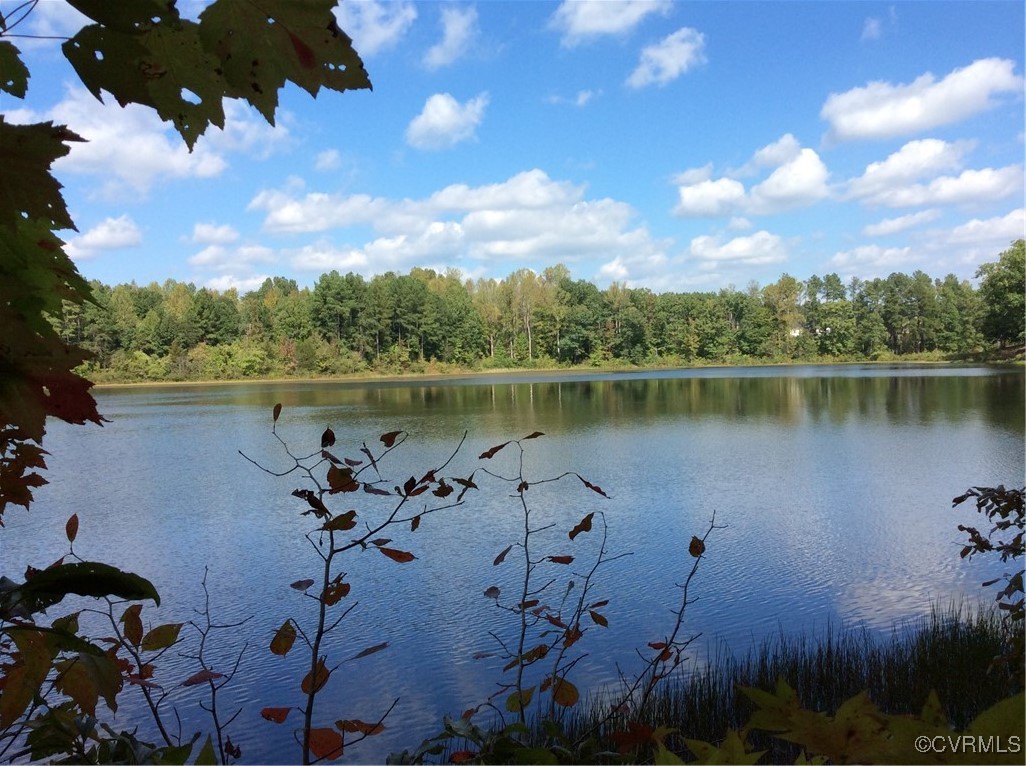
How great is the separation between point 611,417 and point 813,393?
44.6ft

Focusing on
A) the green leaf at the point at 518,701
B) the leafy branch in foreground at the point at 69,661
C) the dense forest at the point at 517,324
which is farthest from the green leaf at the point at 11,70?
the dense forest at the point at 517,324

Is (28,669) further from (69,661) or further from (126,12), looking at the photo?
(126,12)

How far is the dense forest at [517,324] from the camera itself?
54.5 m

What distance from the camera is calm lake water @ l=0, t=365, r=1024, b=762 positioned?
18.9ft

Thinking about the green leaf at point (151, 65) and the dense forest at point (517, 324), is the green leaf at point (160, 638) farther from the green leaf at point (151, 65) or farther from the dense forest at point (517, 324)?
the dense forest at point (517, 324)

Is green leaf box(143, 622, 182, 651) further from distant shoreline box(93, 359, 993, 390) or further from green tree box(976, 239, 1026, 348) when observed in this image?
green tree box(976, 239, 1026, 348)

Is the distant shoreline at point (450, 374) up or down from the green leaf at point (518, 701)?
up

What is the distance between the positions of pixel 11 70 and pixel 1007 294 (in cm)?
5355

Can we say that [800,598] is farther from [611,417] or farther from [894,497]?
[611,417]

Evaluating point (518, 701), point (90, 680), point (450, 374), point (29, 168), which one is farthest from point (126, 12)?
point (450, 374)

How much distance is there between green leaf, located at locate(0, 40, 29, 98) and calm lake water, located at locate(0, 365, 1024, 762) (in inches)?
182

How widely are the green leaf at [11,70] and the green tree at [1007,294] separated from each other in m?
49.3

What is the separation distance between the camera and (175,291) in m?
71.1

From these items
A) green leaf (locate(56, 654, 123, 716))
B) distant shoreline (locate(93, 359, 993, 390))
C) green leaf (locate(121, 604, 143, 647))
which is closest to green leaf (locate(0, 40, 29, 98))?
green leaf (locate(56, 654, 123, 716))
